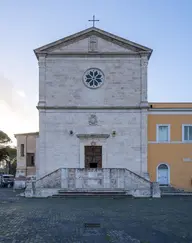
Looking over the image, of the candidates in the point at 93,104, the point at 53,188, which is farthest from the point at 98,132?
the point at 53,188

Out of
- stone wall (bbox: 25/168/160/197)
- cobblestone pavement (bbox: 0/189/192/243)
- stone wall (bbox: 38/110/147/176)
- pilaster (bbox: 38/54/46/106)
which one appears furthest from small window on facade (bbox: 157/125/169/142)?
cobblestone pavement (bbox: 0/189/192/243)

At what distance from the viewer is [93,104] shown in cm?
2928

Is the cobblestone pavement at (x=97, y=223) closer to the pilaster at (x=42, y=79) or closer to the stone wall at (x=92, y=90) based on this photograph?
the stone wall at (x=92, y=90)

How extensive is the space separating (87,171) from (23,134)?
14.6 meters

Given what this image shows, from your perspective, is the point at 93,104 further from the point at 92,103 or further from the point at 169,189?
the point at 169,189

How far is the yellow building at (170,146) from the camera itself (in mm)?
29266

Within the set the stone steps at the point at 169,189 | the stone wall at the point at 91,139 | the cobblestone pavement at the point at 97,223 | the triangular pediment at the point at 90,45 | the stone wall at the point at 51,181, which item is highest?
the triangular pediment at the point at 90,45

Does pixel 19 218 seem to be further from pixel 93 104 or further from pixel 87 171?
pixel 93 104

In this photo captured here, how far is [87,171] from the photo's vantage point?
81.8 feet

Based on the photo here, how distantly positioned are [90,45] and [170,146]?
9.58 metres

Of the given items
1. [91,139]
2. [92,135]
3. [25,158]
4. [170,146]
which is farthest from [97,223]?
[25,158]

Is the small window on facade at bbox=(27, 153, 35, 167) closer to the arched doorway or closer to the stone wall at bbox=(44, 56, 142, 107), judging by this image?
the stone wall at bbox=(44, 56, 142, 107)

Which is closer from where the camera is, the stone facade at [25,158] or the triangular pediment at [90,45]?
the triangular pediment at [90,45]

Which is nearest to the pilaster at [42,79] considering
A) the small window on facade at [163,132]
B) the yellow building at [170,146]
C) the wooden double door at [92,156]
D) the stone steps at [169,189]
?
the wooden double door at [92,156]
